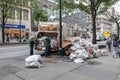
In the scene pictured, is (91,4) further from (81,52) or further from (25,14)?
(25,14)

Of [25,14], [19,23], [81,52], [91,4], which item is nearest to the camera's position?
[81,52]

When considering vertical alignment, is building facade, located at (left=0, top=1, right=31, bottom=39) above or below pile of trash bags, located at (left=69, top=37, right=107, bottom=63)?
above

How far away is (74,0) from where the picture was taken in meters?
26.9

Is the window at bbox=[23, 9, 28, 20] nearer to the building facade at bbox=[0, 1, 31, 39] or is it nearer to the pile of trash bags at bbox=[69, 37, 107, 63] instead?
the building facade at bbox=[0, 1, 31, 39]

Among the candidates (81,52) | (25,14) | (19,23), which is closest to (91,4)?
(81,52)

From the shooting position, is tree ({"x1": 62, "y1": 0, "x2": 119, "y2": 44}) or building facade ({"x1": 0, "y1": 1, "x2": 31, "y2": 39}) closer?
tree ({"x1": 62, "y1": 0, "x2": 119, "y2": 44})

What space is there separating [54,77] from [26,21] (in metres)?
43.3

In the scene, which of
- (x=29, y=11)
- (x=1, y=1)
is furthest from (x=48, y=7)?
(x=1, y=1)

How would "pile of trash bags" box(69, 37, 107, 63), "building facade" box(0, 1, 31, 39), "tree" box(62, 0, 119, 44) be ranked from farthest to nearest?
1. "building facade" box(0, 1, 31, 39)
2. "tree" box(62, 0, 119, 44)
3. "pile of trash bags" box(69, 37, 107, 63)

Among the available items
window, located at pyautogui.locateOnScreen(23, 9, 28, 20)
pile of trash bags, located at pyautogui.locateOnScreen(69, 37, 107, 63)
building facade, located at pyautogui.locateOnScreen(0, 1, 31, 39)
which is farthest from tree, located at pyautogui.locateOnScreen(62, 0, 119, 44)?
window, located at pyautogui.locateOnScreen(23, 9, 28, 20)

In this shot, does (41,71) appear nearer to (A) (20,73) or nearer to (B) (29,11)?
(A) (20,73)

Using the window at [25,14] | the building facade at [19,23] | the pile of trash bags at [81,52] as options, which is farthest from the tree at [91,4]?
the window at [25,14]

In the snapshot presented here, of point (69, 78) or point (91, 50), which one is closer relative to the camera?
point (69, 78)

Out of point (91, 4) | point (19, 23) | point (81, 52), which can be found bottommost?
point (81, 52)
